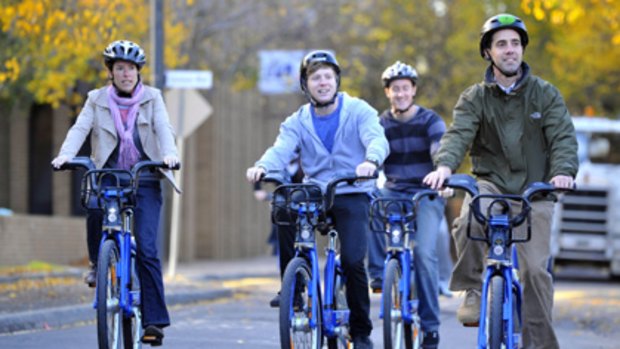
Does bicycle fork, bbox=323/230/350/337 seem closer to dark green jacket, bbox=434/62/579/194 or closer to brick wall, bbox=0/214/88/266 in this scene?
dark green jacket, bbox=434/62/579/194

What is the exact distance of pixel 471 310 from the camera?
8.20 metres

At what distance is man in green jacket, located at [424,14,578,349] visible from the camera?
815cm

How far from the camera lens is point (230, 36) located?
28.0 meters

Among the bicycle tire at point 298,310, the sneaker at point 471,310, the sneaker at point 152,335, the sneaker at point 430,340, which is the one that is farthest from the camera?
the sneaker at point 430,340

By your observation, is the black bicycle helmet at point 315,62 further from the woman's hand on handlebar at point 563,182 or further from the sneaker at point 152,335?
the woman's hand on handlebar at point 563,182

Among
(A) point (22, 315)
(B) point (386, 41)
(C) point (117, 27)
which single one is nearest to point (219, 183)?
(B) point (386, 41)

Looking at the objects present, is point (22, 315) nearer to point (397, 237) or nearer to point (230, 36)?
point (397, 237)

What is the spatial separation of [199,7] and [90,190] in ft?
55.4

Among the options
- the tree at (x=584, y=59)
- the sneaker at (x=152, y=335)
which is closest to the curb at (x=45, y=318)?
the sneaker at (x=152, y=335)

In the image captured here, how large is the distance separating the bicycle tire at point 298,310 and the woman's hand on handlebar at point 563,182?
58.5 inches

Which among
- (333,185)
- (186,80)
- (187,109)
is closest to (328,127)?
(333,185)

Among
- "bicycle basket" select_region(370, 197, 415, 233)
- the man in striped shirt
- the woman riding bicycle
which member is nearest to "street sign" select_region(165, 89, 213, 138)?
the man in striped shirt

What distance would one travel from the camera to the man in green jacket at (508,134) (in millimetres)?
8148

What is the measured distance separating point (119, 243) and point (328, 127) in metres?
1.50
